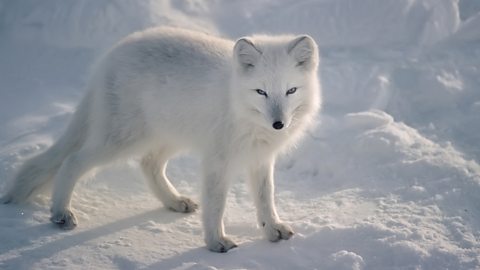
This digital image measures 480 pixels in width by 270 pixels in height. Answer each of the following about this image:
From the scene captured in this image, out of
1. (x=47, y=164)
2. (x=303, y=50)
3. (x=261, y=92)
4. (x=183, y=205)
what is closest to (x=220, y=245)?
(x=183, y=205)

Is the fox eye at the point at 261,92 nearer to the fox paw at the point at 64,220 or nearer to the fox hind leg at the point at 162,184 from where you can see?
the fox hind leg at the point at 162,184

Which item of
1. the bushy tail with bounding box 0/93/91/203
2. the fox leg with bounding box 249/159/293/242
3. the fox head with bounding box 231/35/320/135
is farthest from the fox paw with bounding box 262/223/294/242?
the bushy tail with bounding box 0/93/91/203

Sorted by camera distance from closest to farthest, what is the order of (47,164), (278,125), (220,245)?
(278,125), (220,245), (47,164)

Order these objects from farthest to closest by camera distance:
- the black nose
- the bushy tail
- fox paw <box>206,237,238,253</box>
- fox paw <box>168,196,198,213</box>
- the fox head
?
fox paw <box>168,196,198,213</box> → the bushy tail → fox paw <box>206,237,238,253</box> → the fox head → the black nose

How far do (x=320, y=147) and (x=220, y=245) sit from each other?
169cm

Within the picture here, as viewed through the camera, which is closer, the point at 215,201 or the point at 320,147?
the point at 215,201

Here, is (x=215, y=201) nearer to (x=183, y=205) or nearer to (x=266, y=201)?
(x=266, y=201)

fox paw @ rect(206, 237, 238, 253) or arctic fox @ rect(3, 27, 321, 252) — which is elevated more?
arctic fox @ rect(3, 27, 321, 252)

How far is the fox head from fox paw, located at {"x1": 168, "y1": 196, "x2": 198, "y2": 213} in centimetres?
110

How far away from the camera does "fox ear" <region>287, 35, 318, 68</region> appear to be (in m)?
3.39

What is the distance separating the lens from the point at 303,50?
3.43m

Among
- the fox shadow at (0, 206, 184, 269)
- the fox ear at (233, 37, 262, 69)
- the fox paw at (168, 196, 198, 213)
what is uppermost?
the fox ear at (233, 37, 262, 69)

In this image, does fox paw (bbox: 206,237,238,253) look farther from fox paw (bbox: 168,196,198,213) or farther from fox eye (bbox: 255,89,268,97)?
fox eye (bbox: 255,89,268,97)

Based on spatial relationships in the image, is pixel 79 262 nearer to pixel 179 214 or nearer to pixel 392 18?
pixel 179 214
